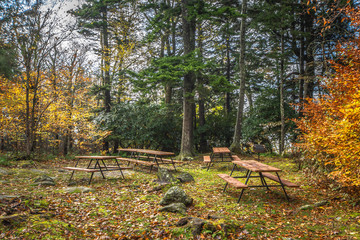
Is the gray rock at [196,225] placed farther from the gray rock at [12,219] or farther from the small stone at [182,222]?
the gray rock at [12,219]

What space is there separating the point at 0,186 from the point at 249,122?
1319cm

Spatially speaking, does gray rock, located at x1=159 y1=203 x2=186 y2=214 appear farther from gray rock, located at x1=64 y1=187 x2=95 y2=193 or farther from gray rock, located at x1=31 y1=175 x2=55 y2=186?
gray rock, located at x1=31 y1=175 x2=55 y2=186

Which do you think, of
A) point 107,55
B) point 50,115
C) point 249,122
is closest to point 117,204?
point 50,115

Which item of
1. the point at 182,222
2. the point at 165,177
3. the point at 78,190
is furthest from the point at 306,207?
the point at 78,190

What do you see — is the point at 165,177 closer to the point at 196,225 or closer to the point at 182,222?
the point at 182,222

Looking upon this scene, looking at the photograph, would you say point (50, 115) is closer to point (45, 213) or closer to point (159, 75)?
point (159, 75)

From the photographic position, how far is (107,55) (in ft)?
50.4

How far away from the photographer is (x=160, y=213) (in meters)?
4.32

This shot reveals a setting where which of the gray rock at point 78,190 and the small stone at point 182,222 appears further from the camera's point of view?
the gray rock at point 78,190

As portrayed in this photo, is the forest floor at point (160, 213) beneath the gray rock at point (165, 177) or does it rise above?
beneath

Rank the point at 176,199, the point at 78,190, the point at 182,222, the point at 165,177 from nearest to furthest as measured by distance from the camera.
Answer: the point at 182,222, the point at 176,199, the point at 78,190, the point at 165,177

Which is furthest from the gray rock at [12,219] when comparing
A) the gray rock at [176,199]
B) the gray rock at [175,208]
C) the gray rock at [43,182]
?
the gray rock at [43,182]

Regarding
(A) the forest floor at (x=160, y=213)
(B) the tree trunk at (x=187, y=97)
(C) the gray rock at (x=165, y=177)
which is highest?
(B) the tree trunk at (x=187, y=97)

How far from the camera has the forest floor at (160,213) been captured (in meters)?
3.31
